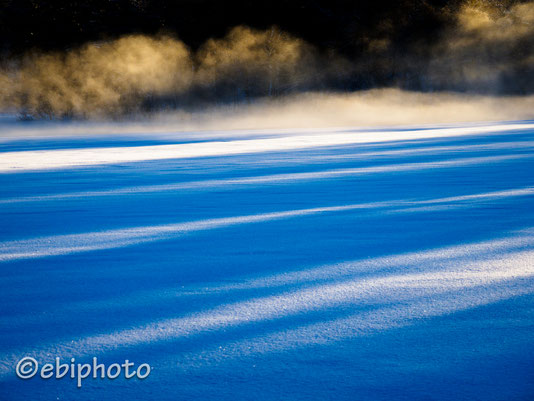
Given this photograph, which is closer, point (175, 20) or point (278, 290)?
point (278, 290)

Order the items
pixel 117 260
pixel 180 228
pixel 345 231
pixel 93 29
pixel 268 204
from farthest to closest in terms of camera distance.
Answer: pixel 93 29 → pixel 268 204 → pixel 180 228 → pixel 345 231 → pixel 117 260

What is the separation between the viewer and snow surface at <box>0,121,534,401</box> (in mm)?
1477

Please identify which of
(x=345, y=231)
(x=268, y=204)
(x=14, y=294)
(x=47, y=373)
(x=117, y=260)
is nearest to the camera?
(x=47, y=373)

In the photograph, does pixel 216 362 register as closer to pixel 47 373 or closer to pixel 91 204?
pixel 47 373

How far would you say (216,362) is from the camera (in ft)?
5.11

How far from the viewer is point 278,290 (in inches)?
84.7

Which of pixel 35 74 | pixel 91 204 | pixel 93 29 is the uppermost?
pixel 93 29

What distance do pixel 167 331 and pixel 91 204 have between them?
9.55 ft

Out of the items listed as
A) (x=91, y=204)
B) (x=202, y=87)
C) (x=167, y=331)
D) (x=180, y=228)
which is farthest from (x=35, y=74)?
(x=167, y=331)

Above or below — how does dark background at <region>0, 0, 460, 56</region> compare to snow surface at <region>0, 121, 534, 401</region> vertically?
above

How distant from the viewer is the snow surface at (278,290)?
4.84 feet

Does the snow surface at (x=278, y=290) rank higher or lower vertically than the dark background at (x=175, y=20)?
lower

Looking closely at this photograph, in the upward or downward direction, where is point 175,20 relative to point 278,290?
upward

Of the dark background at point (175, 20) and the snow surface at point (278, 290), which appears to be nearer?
the snow surface at point (278, 290)
